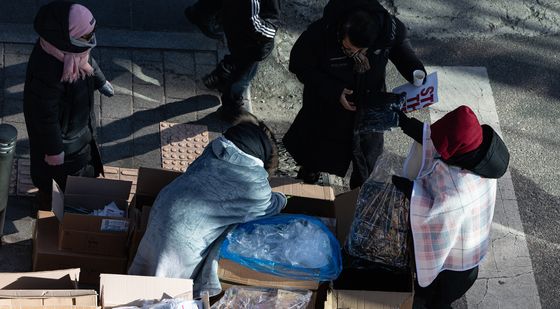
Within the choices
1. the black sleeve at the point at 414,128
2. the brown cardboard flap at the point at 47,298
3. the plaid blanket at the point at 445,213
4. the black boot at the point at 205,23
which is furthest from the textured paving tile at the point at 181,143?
the plaid blanket at the point at 445,213

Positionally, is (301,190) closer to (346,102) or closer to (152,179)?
(346,102)

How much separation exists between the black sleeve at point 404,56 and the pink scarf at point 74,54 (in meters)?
1.81

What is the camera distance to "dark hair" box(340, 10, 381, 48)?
4.54 metres

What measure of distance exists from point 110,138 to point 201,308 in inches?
82.0

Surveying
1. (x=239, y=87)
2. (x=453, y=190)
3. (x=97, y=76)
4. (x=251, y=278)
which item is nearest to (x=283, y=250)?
(x=251, y=278)

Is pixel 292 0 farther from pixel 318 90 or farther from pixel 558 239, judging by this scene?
pixel 558 239

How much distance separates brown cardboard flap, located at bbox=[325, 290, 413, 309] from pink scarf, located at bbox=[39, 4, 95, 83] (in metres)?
1.80

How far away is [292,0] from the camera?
23.5ft

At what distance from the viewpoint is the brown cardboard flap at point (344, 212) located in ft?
15.5

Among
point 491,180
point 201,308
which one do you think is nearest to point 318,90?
point 491,180

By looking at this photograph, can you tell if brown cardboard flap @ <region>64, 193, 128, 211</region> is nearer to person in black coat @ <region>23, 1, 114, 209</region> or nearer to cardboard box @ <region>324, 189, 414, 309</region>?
person in black coat @ <region>23, 1, 114, 209</region>

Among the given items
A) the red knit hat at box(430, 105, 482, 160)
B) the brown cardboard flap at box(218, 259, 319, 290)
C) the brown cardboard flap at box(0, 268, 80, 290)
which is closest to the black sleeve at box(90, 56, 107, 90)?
the brown cardboard flap at box(0, 268, 80, 290)

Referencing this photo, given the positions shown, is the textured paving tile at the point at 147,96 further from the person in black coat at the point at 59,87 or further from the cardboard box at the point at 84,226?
the cardboard box at the point at 84,226

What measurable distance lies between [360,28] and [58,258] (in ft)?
6.79
